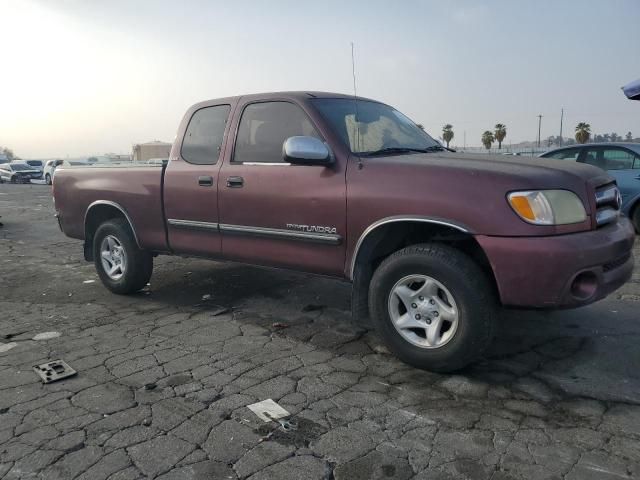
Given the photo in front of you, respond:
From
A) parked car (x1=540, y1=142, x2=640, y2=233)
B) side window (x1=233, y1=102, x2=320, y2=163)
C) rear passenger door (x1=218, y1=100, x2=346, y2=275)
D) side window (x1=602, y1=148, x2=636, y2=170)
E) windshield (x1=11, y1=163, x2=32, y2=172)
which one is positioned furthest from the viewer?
windshield (x1=11, y1=163, x2=32, y2=172)

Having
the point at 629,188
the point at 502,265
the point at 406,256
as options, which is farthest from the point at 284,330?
the point at 629,188

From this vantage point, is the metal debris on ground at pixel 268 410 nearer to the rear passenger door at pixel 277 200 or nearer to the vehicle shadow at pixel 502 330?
the vehicle shadow at pixel 502 330

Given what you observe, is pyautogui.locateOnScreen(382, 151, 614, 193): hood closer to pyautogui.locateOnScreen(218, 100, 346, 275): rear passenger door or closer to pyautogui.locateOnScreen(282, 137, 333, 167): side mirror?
pyautogui.locateOnScreen(282, 137, 333, 167): side mirror

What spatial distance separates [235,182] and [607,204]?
2814 mm

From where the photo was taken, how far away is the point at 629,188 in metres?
8.21

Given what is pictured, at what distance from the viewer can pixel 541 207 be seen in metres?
3.07

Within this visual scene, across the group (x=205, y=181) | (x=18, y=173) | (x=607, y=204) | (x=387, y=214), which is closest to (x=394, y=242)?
(x=387, y=214)

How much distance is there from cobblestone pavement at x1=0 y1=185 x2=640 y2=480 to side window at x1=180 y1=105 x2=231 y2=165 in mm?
1467

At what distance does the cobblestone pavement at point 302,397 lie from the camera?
8.16 feet

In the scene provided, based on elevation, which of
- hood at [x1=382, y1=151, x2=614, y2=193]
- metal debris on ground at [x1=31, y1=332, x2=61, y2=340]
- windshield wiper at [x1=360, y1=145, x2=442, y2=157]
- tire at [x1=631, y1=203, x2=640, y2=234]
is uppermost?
windshield wiper at [x1=360, y1=145, x2=442, y2=157]

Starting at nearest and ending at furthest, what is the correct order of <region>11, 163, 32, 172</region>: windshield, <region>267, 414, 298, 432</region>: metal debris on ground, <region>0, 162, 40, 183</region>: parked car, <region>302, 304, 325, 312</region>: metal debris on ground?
<region>267, 414, 298, 432</region>: metal debris on ground < <region>302, 304, 325, 312</region>: metal debris on ground < <region>0, 162, 40, 183</region>: parked car < <region>11, 163, 32, 172</region>: windshield

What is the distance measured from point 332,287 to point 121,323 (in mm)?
2212

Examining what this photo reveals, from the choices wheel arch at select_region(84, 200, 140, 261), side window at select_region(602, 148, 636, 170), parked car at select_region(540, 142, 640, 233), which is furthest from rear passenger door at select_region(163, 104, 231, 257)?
side window at select_region(602, 148, 636, 170)

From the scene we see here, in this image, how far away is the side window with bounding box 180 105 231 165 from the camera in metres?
4.73
